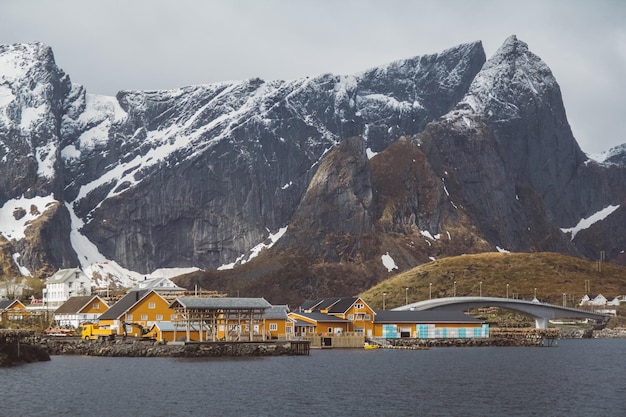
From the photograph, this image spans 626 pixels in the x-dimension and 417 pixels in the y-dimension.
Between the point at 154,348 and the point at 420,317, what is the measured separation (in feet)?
172

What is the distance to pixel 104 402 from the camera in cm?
7769

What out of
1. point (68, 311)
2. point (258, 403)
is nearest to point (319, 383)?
point (258, 403)

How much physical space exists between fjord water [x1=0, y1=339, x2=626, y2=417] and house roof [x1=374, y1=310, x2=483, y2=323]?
117 feet

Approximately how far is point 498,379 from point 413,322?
217 feet

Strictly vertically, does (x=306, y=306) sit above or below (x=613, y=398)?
above

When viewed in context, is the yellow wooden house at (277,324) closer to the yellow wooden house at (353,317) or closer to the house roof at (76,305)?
the yellow wooden house at (353,317)

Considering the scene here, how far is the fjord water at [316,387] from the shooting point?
74750mm

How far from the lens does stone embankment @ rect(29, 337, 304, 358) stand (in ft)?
408

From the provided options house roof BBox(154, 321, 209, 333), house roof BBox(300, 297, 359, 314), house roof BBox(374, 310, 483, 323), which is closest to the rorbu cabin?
house roof BBox(154, 321, 209, 333)

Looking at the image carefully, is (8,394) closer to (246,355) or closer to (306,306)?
(246,355)

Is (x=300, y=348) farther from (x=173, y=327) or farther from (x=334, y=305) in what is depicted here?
(x=334, y=305)

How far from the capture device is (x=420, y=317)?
165 m

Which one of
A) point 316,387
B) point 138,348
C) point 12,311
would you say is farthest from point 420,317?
point 316,387

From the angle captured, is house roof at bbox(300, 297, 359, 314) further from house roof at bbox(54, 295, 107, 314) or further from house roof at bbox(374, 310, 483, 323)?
house roof at bbox(54, 295, 107, 314)
